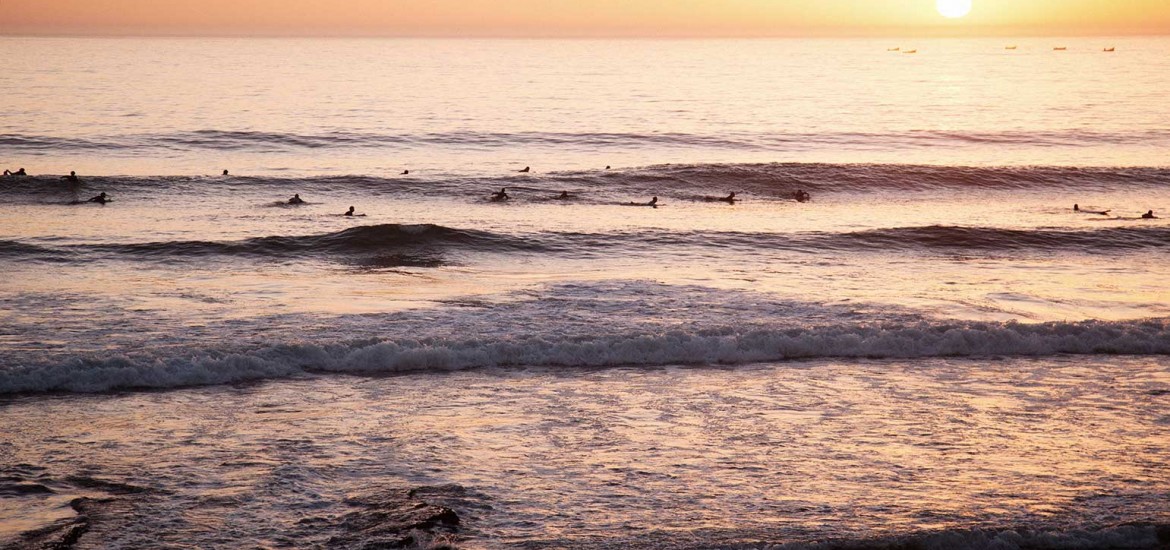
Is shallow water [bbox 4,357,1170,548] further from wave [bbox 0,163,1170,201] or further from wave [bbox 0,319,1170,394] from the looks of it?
wave [bbox 0,163,1170,201]

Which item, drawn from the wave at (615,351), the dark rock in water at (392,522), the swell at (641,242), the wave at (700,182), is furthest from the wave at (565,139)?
the dark rock in water at (392,522)

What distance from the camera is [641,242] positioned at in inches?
861

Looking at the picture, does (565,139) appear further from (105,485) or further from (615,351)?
(105,485)

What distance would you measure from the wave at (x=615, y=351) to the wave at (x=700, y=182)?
51.2 ft

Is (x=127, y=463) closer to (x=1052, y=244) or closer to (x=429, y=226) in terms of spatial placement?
(x=429, y=226)

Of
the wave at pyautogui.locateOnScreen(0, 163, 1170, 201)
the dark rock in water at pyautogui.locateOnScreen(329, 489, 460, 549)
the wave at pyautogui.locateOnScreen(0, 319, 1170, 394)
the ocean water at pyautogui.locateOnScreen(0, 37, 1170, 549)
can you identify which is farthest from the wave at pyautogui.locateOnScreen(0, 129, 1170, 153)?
the dark rock in water at pyautogui.locateOnScreen(329, 489, 460, 549)

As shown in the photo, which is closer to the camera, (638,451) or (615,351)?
(638,451)

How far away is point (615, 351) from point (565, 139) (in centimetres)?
2933

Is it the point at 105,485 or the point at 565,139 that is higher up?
the point at 565,139

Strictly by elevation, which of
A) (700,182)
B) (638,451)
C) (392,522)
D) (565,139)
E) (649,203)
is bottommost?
(392,522)

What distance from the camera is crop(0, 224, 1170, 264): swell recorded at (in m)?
20.3

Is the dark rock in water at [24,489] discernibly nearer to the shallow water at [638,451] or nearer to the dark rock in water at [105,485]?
the shallow water at [638,451]

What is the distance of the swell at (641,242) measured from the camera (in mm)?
20312

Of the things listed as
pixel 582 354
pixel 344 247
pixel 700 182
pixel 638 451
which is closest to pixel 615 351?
pixel 582 354
